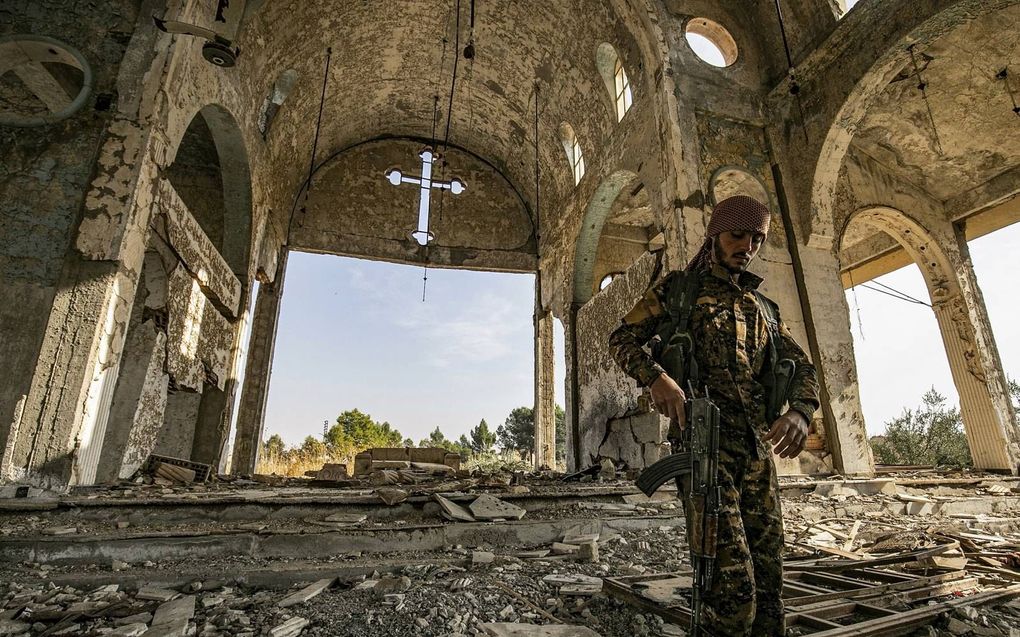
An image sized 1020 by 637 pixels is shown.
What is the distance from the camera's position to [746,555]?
5.53 ft

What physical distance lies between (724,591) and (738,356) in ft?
2.79

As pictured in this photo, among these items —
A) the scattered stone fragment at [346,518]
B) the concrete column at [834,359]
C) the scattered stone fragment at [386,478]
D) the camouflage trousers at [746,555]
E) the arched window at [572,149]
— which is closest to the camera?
the camouflage trousers at [746,555]

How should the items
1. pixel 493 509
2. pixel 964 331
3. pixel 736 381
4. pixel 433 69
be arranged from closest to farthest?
pixel 736 381 < pixel 493 509 < pixel 964 331 < pixel 433 69

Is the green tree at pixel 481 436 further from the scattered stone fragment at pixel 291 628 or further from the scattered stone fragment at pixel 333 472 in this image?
the scattered stone fragment at pixel 291 628

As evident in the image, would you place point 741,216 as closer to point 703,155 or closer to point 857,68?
point 703,155

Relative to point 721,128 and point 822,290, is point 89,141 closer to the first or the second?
point 721,128

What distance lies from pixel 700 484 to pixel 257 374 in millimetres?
10740

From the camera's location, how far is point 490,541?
12.4ft

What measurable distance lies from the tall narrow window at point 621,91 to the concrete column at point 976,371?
7.45 meters

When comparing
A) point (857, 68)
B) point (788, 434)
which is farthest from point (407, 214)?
point (788, 434)

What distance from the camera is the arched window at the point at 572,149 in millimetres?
10914

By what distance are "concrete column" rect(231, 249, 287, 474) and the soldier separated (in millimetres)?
10107

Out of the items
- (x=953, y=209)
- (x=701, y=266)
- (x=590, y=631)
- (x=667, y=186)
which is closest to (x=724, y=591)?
(x=590, y=631)

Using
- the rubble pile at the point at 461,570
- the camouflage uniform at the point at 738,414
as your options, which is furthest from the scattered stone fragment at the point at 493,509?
the camouflage uniform at the point at 738,414
